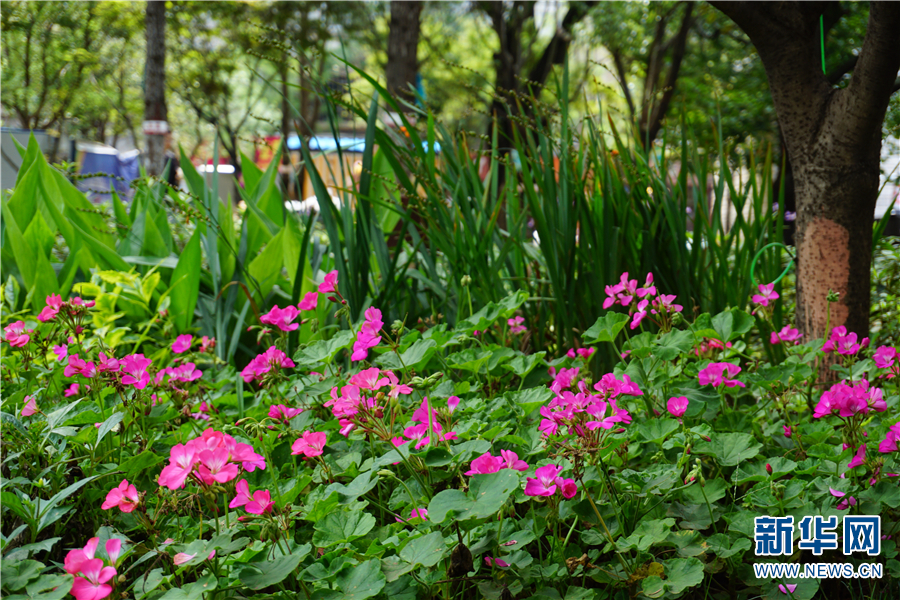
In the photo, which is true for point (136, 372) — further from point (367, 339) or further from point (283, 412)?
point (367, 339)

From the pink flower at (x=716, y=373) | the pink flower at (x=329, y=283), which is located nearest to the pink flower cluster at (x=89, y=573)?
the pink flower at (x=329, y=283)

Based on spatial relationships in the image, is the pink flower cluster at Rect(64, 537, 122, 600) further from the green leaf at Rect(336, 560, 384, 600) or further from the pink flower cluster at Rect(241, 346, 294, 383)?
the pink flower cluster at Rect(241, 346, 294, 383)

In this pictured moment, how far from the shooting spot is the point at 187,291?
225cm

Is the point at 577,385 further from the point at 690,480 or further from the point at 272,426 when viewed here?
the point at 272,426

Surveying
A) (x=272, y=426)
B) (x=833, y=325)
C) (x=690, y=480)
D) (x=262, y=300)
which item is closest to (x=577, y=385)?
(x=690, y=480)

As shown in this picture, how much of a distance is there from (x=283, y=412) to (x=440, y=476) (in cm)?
35

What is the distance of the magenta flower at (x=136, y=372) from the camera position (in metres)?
1.29

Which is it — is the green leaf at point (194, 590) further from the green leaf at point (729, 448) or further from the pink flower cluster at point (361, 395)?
the green leaf at point (729, 448)

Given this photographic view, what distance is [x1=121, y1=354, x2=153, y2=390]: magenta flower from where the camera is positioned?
4.23ft

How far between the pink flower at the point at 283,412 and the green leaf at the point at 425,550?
0.40m

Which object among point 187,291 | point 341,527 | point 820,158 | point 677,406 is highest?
point 820,158

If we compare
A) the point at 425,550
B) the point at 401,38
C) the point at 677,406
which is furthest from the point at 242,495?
the point at 401,38

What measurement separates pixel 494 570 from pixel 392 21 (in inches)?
308

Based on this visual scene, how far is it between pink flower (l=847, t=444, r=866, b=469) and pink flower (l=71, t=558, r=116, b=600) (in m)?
1.15
